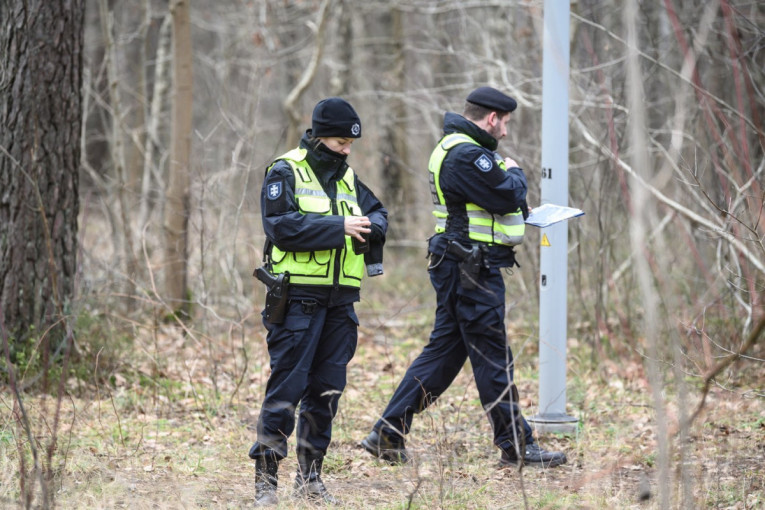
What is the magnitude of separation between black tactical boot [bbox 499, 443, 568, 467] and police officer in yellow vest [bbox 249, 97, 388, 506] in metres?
1.20

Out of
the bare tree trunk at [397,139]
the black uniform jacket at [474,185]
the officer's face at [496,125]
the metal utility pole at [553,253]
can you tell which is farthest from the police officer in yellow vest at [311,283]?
the bare tree trunk at [397,139]

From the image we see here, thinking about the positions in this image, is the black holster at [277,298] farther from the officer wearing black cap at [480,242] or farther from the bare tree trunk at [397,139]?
the bare tree trunk at [397,139]

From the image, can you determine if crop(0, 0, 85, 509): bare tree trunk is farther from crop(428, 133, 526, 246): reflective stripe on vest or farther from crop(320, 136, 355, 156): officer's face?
crop(428, 133, 526, 246): reflective stripe on vest

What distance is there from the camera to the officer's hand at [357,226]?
4.21 m

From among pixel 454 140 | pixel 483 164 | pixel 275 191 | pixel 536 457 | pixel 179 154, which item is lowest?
pixel 536 457

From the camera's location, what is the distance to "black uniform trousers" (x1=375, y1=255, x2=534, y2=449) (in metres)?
4.88

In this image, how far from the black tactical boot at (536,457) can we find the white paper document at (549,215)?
1.30 meters

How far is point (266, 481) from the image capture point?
4250 millimetres

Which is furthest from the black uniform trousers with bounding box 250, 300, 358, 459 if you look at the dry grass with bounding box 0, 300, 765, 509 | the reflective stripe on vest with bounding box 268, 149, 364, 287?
the dry grass with bounding box 0, 300, 765, 509

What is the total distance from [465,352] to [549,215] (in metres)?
0.98

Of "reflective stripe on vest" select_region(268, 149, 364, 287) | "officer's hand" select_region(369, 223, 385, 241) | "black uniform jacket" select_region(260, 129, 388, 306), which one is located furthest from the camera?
"officer's hand" select_region(369, 223, 385, 241)

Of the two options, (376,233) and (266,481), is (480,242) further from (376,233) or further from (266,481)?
(266,481)

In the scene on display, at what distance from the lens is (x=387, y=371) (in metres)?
7.89

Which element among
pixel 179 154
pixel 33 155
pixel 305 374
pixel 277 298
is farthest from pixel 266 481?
pixel 179 154
